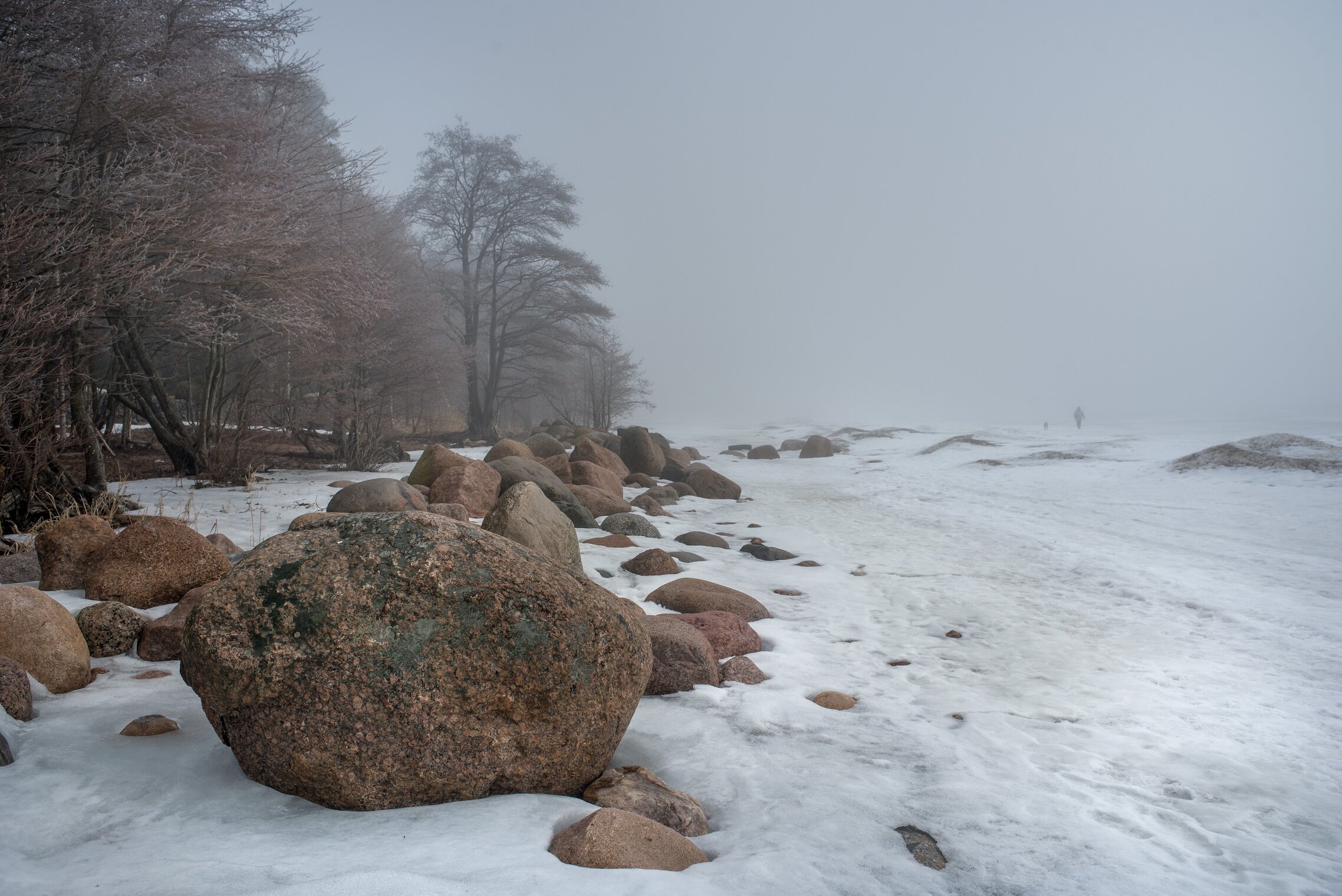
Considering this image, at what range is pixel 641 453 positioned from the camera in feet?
50.2

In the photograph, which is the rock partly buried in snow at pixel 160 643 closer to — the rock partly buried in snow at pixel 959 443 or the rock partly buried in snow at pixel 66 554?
the rock partly buried in snow at pixel 66 554

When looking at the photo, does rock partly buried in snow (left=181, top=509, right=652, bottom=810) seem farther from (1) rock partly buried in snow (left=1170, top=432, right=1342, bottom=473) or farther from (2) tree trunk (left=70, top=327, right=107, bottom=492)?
(1) rock partly buried in snow (left=1170, top=432, right=1342, bottom=473)

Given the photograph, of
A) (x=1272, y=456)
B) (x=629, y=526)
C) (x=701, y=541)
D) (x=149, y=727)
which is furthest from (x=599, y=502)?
(x=1272, y=456)

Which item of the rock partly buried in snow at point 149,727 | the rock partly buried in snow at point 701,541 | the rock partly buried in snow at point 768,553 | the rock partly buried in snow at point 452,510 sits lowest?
the rock partly buried in snow at point 768,553

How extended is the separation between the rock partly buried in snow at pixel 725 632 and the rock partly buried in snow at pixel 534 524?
124 cm

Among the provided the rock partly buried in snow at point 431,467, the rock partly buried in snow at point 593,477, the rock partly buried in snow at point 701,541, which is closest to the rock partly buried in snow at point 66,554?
the rock partly buried in snow at point 431,467

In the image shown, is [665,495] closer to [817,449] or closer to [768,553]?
[768,553]

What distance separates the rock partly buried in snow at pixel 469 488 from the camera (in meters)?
8.21

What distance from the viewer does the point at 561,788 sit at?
2.80m

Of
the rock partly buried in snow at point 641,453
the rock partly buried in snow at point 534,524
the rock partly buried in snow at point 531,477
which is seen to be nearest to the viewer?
the rock partly buried in snow at point 534,524

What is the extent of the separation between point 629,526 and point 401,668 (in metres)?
5.93

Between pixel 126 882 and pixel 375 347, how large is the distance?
1109cm

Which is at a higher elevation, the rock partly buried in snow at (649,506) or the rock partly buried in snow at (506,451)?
the rock partly buried in snow at (506,451)

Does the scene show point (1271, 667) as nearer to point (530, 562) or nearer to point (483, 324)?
point (530, 562)
